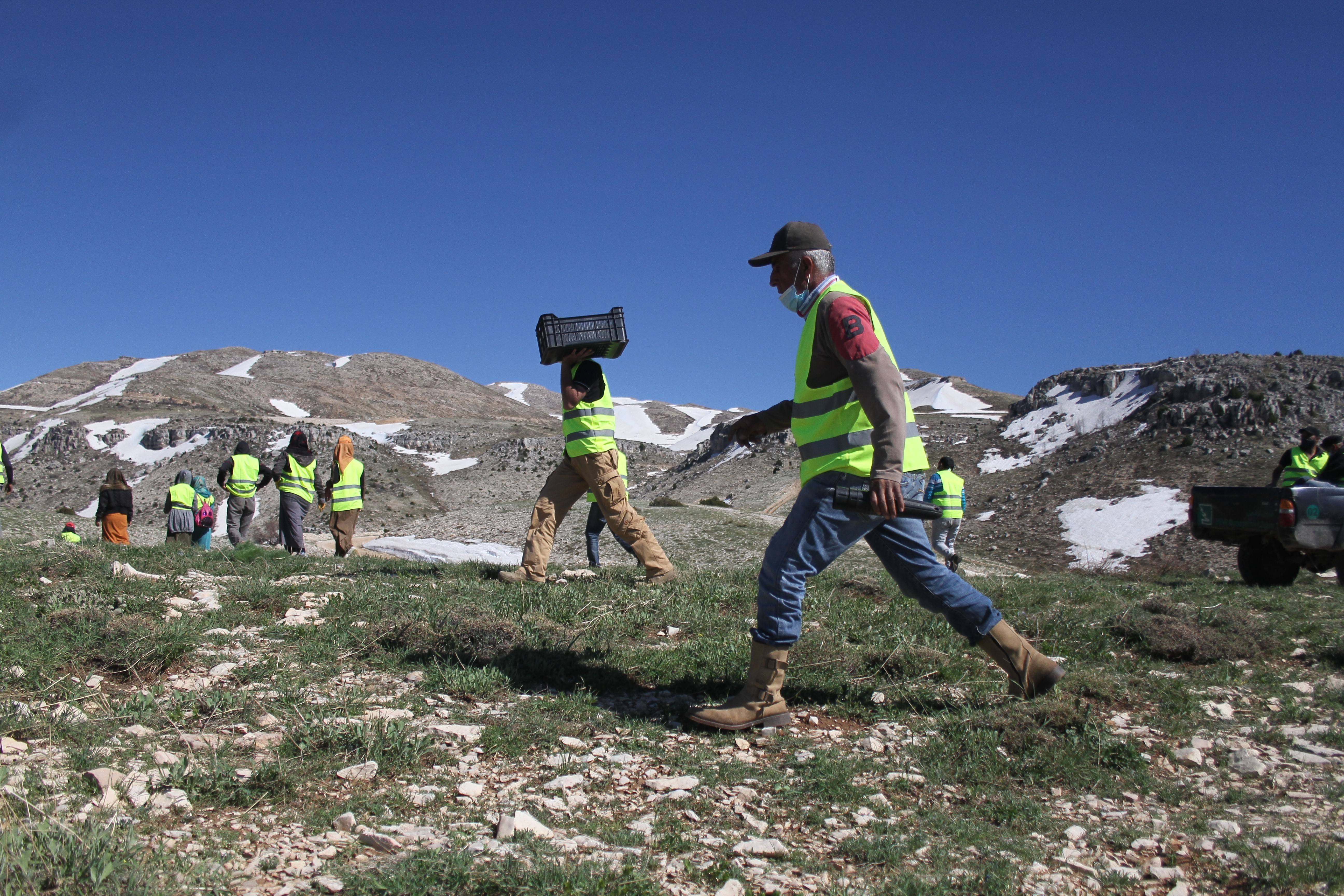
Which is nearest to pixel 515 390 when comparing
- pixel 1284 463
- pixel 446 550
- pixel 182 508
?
pixel 446 550

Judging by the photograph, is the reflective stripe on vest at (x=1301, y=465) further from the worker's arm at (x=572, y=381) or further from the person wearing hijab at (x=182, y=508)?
the person wearing hijab at (x=182, y=508)

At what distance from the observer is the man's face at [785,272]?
14.0 ft

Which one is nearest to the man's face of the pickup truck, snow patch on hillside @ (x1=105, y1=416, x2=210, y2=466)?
the pickup truck

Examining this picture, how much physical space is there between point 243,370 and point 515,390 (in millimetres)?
52521

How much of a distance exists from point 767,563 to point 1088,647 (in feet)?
8.90

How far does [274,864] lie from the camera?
101 inches

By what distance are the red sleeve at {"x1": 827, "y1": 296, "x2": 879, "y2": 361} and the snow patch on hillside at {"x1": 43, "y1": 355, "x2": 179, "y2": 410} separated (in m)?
85.3

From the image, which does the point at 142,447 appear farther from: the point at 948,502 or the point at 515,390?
the point at 515,390

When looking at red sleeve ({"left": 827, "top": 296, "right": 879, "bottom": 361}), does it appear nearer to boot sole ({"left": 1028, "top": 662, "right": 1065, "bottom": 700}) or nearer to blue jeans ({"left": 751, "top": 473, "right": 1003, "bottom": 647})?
blue jeans ({"left": 751, "top": 473, "right": 1003, "bottom": 647})

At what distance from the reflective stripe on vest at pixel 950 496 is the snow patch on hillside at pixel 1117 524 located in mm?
11720

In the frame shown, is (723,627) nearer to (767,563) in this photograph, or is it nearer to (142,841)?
(767,563)

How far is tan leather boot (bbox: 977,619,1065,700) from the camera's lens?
13.8 feet

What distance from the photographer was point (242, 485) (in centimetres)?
1365

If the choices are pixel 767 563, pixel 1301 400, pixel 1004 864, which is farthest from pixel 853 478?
pixel 1301 400
